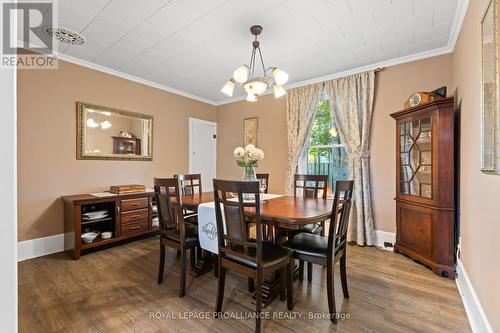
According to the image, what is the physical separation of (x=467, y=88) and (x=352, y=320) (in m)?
2.20

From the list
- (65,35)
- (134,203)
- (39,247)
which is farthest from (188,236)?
(65,35)

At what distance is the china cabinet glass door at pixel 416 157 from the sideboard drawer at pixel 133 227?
3585mm

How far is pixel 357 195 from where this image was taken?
3379mm

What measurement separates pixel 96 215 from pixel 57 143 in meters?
1.06

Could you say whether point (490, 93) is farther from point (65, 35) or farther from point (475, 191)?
point (65, 35)

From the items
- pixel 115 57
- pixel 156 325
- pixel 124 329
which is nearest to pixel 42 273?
pixel 124 329

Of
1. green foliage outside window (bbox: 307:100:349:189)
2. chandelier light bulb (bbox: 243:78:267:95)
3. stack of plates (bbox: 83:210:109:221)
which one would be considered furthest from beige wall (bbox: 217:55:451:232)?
stack of plates (bbox: 83:210:109:221)

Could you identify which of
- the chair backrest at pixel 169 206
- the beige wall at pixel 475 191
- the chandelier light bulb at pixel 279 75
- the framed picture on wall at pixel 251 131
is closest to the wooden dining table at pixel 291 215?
the chair backrest at pixel 169 206

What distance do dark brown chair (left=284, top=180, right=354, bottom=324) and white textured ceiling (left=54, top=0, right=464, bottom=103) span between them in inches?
65.7

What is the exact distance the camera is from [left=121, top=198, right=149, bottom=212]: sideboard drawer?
3254 millimetres

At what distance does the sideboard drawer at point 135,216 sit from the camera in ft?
10.7

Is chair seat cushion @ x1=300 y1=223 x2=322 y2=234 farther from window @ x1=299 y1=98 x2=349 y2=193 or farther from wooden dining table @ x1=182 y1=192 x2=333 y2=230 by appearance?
window @ x1=299 y1=98 x2=349 y2=193

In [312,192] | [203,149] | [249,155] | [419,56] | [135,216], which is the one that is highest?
[419,56]

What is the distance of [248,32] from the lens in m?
2.51
